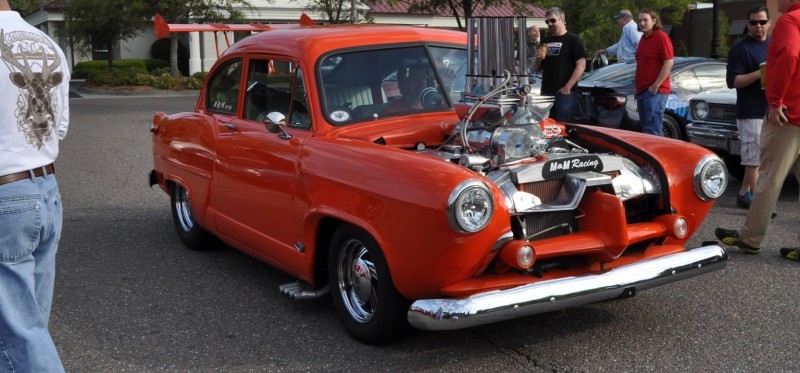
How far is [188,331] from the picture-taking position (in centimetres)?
502

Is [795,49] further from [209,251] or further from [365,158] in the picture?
[209,251]

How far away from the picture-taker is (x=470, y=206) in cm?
407

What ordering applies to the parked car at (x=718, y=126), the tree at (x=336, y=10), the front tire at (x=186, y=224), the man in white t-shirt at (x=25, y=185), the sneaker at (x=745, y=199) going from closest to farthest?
the man in white t-shirt at (x=25, y=185) → the front tire at (x=186, y=224) → the sneaker at (x=745, y=199) → the parked car at (x=718, y=126) → the tree at (x=336, y=10)

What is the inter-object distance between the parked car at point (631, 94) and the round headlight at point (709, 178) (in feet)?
19.3

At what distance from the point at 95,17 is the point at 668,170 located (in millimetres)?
28939

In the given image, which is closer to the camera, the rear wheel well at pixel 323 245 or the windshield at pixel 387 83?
the rear wheel well at pixel 323 245

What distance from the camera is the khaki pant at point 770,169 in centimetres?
623

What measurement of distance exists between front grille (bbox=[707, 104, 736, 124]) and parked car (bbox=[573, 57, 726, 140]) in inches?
54.9

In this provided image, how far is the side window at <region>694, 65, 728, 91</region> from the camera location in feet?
37.4

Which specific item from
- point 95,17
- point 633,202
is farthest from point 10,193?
point 95,17

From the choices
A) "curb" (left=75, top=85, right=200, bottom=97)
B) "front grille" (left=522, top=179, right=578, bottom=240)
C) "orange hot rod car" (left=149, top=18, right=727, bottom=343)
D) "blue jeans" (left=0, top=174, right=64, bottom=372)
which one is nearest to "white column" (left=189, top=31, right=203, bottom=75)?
Result: "curb" (left=75, top=85, right=200, bottom=97)

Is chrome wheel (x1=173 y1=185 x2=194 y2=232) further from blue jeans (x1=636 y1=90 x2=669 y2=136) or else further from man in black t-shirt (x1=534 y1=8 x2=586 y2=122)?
blue jeans (x1=636 y1=90 x2=669 y2=136)

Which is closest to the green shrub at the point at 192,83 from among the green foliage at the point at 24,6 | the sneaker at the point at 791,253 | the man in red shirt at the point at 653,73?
the man in red shirt at the point at 653,73

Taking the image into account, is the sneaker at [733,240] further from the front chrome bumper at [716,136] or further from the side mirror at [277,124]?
the side mirror at [277,124]
